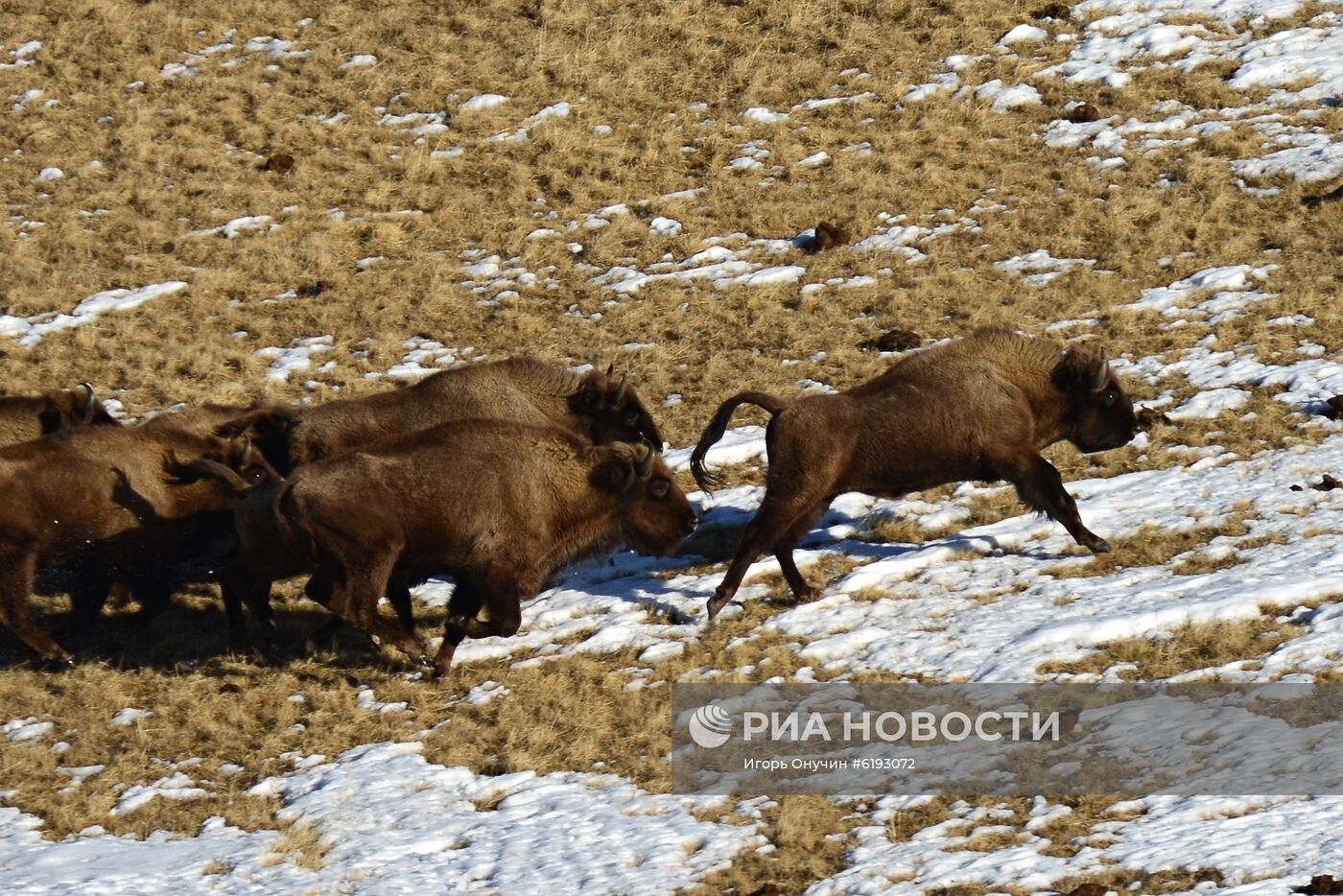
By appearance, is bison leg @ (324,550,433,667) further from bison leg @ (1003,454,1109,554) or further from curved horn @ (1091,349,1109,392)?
curved horn @ (1091,349,1109,392)

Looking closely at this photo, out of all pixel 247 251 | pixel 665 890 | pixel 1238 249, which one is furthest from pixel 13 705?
pixel 1238 249

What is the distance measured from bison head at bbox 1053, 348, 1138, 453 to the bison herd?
0.02m

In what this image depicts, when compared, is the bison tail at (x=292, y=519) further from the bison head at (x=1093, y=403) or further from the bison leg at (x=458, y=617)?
the bison head at (x=1093, y=403)

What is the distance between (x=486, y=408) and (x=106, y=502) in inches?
118

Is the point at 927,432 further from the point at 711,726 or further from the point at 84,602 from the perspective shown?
the point at 84,602

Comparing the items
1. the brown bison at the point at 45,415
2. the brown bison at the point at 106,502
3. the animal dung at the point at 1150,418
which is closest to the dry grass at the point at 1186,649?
the animal dung at the point at 1150,418

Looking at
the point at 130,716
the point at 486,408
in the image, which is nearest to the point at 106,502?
the point at 130,716

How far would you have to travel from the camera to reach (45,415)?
1240cm

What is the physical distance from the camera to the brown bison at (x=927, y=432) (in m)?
10.7

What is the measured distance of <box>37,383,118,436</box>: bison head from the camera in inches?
481

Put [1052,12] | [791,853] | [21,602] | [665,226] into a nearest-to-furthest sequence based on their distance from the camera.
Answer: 1. [791,853]
2. [21,602]
3. [665,226]
4. [1052,12]

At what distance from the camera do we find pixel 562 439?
1055 cm

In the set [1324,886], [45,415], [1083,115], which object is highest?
[1083,115]

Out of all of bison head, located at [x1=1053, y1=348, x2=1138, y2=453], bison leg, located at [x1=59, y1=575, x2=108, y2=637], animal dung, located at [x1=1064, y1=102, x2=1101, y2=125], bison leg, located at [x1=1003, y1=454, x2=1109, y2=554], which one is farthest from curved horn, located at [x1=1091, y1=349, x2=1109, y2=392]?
animal dung, located at [x1=1064, y1=102, x2=1101, y2=125]
